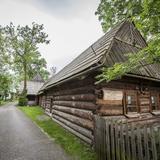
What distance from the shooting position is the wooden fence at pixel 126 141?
3.54 m

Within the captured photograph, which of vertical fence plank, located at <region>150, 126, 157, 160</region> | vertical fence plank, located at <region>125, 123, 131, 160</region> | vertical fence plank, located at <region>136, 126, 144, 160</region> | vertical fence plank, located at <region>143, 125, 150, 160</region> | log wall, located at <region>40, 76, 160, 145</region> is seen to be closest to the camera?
vertical fence plank, located at <region>150, 126, 157, 160</region>

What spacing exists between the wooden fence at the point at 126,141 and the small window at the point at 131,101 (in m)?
2.53

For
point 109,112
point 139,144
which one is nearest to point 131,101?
point 109,112

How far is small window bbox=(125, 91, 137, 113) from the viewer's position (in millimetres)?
7594

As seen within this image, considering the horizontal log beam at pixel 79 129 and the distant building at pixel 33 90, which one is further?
the distant building at pixel 33 90

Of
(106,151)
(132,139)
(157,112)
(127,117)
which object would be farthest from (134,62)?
(157,112)

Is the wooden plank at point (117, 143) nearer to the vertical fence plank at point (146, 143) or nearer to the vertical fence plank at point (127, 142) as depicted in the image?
the vertical fence plank at point (127, 142)

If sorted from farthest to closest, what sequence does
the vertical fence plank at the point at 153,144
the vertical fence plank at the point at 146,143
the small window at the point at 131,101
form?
the small window at the point at 131,101
the vertical fence plank at the point at 146,143
the vertical fence plank at the point at 153,144

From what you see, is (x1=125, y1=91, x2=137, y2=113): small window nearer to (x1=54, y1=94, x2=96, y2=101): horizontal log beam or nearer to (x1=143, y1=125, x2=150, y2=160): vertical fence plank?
(x1=54, y1=94, x2=96, y2=101): horizontal log beam

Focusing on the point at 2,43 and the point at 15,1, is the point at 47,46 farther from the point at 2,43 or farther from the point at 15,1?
the point at 15,1

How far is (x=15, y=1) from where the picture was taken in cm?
963

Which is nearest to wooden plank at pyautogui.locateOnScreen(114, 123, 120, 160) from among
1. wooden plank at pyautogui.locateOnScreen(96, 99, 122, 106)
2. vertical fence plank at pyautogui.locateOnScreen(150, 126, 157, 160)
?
vertical fence plank at pyautogui.locateOnScreen(150, 126, 157, 160)

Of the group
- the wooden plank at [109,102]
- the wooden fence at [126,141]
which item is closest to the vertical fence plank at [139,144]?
the wooden fence at [126,141]

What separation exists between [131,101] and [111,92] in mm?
1550
